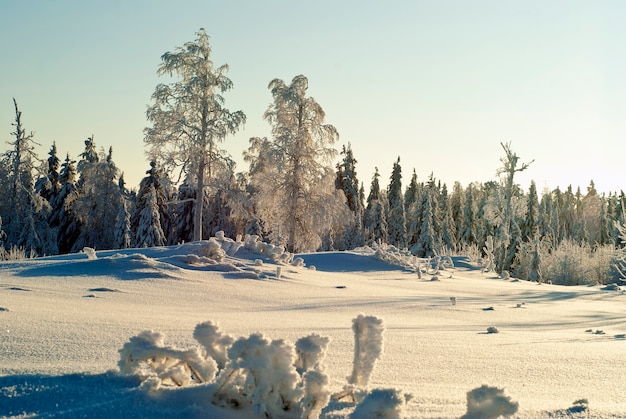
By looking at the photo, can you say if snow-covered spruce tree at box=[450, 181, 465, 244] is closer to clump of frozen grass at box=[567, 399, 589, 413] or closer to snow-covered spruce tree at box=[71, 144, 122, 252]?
snow-covered spruce tree at box=[71, 144, 122, 252]

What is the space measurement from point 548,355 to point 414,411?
67.9 inches

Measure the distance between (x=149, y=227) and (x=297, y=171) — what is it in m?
16.8

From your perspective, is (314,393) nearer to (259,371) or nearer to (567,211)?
(259,371)

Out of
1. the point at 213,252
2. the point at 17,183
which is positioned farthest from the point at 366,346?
the point at 17,183

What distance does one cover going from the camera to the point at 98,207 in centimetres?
3834

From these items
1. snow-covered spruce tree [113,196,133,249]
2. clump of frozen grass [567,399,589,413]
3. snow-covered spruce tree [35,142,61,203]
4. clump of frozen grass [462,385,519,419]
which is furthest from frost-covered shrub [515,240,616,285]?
snow-covered spruce tree [35,142,61,203]

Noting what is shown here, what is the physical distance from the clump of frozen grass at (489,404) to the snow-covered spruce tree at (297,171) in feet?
79.0

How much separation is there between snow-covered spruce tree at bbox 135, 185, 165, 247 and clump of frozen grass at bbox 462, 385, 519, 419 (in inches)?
1503

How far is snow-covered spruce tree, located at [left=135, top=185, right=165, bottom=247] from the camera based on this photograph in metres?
38.3

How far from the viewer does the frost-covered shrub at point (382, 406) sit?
4.36ft

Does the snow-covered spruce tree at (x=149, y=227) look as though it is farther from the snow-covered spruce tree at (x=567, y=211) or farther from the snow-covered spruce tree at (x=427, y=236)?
the snow-covered spruce tree at (x=567, y=211)

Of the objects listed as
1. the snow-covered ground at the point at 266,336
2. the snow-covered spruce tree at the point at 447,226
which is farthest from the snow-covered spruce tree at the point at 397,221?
the snow-covered ground at the point at 266,336

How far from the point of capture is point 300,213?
2575cm

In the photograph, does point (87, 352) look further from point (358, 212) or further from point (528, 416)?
point (358, 212)
